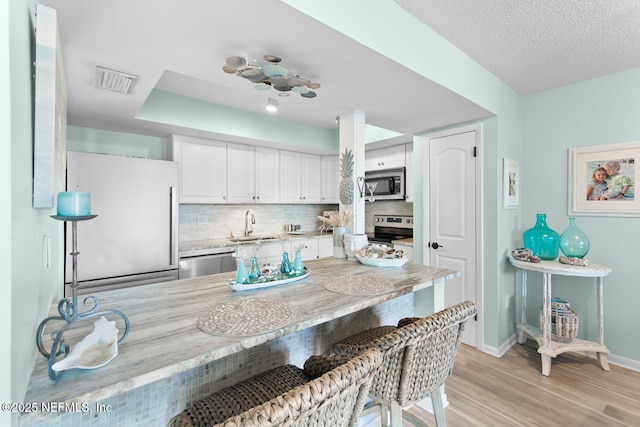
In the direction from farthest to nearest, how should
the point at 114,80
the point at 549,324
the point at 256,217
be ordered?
the point at 256,217
the point at 549,324
the point at 114,80

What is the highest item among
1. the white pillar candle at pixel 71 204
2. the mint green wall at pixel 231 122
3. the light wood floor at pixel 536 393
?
the mint green wall at pixel 231 122

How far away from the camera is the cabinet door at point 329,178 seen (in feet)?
14.6

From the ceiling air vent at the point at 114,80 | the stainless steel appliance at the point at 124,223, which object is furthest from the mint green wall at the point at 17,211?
the stainless steel appliance at the point at 124,223

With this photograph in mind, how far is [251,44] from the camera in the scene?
56.2 inches

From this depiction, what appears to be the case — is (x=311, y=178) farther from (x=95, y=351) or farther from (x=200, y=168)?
(x=95, y=351)

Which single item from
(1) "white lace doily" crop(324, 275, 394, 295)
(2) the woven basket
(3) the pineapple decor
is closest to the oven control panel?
(2) the woven basket

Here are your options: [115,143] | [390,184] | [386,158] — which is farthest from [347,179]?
[115,143]

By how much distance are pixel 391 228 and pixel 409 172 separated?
0.93 metres

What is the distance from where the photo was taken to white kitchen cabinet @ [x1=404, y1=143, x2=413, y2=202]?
148 inches

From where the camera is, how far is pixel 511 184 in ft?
9.14

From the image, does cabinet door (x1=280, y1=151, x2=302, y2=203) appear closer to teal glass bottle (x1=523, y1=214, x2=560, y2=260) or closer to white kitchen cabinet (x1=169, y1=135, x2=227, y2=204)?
white kitchen cabinet (x1=169, y1=135, x2=227, y2=204)

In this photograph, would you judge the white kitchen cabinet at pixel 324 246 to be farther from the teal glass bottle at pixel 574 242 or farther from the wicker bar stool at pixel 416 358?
the wicker bar stool at pixel 416 358

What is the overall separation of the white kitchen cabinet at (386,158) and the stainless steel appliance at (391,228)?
762 mm

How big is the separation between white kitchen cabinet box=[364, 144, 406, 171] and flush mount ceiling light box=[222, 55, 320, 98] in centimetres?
248
